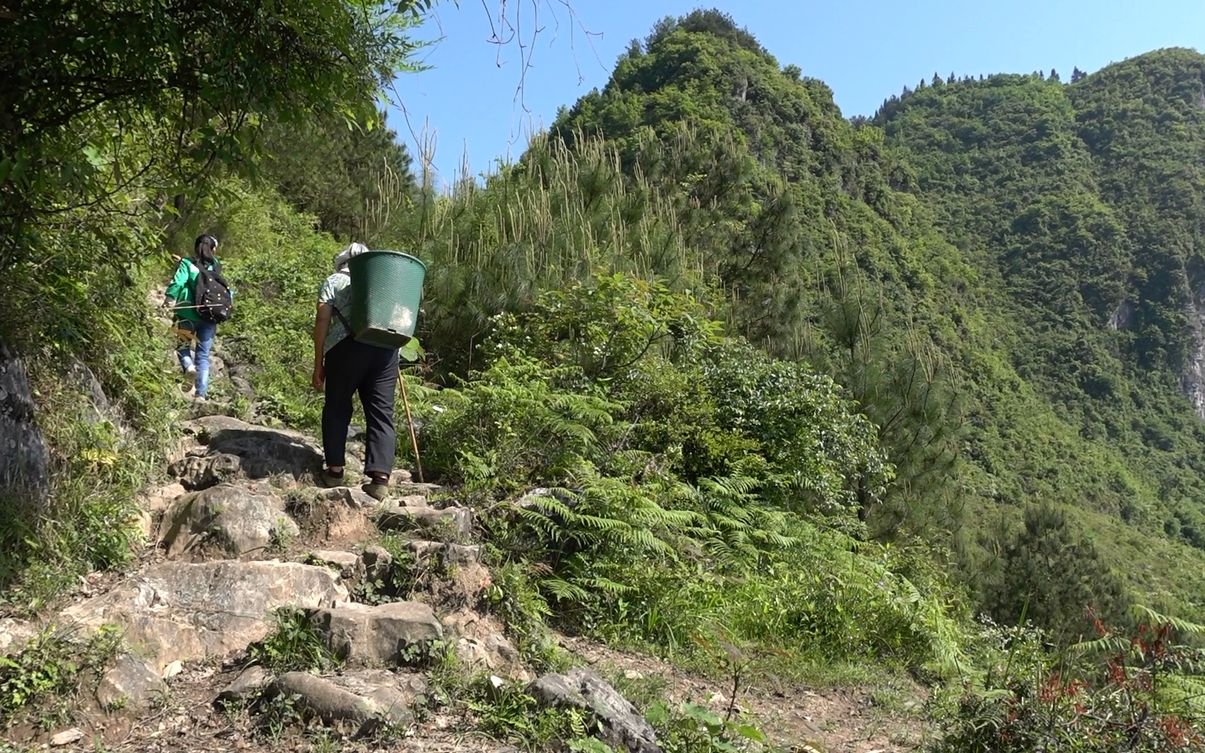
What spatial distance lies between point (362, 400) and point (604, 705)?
2677mm

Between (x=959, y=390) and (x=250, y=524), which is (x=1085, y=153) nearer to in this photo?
→ (x=959, y=390)

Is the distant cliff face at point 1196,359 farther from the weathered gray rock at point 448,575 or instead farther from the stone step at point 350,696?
the stone step at point 350,696

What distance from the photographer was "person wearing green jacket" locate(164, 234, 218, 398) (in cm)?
767

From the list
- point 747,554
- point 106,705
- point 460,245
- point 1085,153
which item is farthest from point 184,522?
point 1085,153

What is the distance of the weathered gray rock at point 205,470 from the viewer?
5301 mm

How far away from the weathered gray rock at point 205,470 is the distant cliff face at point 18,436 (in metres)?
1.03

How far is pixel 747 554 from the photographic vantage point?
7172mm

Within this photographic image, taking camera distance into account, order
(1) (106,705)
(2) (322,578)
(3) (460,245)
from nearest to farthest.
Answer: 1. (1) (106,705)
2. (2) (322,578)
3. (3) (460,245)

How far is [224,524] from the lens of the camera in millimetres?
4621

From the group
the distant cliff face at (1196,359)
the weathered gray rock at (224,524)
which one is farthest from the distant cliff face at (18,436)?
the distant cliff face at (1196,359)

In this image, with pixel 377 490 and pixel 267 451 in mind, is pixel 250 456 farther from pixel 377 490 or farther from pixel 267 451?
pixel 377 490

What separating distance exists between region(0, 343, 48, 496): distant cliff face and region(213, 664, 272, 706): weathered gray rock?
55.4 inches

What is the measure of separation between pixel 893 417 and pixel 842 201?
48807mm

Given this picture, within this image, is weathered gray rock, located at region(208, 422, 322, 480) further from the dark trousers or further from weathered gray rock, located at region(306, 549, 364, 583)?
weathered gray rock, located at region(306, 549, 364, 583)
